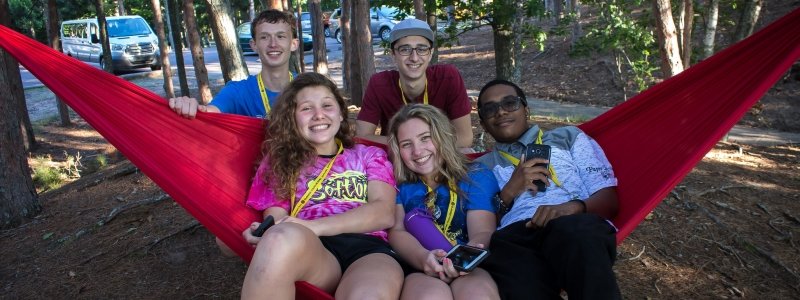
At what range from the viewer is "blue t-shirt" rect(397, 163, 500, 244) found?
2.04m

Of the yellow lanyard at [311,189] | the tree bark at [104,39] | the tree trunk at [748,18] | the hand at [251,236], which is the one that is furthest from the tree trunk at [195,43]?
the tree trunk at [748,18]

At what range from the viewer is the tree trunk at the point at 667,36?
173 inches

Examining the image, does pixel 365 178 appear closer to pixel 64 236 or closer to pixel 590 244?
pixel 590 244

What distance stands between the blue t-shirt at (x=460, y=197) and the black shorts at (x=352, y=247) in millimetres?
235

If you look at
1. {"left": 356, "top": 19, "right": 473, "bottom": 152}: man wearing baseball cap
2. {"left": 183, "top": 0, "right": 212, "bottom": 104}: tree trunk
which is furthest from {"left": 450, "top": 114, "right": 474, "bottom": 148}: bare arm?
{"left": 183, "top": 0, "right": 212, "bottom": 104}: tree trunk

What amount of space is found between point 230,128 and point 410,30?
2.83 ft

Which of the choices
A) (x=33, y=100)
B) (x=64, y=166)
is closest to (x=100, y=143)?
(x=64, y=166)

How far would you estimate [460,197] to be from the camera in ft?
6.72

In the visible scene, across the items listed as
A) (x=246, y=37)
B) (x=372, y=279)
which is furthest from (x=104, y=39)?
(x=246, y=37)

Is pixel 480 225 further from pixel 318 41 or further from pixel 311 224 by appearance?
pixel 318 41

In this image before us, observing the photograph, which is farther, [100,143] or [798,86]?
[100,143]

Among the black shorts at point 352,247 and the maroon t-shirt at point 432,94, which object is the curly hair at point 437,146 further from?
the maroon t-shirt at point 432,94

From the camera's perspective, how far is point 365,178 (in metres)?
2.07

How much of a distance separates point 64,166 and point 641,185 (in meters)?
6.36
